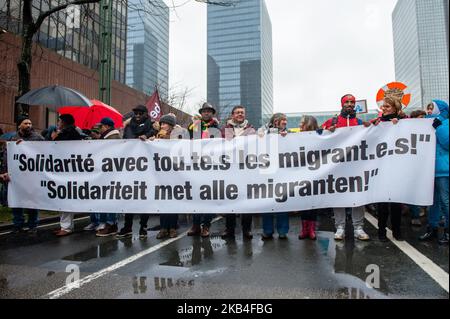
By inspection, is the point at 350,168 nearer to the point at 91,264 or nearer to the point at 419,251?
the point at 419,251

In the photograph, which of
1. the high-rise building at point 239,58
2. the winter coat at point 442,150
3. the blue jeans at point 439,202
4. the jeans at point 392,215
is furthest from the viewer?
the high-rise building at point 239,58

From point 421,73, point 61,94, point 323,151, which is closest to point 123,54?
point 61,94

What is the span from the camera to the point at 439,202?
4930 mm

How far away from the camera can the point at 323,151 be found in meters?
5.05

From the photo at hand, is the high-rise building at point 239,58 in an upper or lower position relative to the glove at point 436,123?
upper

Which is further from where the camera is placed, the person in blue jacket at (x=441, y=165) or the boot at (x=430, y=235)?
the boot at (x=430, y=235)

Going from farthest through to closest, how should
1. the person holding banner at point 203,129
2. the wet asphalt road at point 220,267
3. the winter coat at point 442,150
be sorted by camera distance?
the person holding banner at point 203,129
the winter coat at point 442,150
the wet asphalt road at point 220,267

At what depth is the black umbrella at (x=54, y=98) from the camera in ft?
21.8

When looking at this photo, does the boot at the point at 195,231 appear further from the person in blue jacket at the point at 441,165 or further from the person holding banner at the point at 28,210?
the person in blue jacket at the point at 441,165

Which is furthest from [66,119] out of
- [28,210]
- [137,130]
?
[28,210]

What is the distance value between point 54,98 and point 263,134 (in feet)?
13.8

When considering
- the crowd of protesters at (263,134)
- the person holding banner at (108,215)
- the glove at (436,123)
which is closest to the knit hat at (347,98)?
the crowd of protesters at (263,134)

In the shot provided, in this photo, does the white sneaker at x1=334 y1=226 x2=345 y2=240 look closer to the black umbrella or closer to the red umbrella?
the black umbrella
